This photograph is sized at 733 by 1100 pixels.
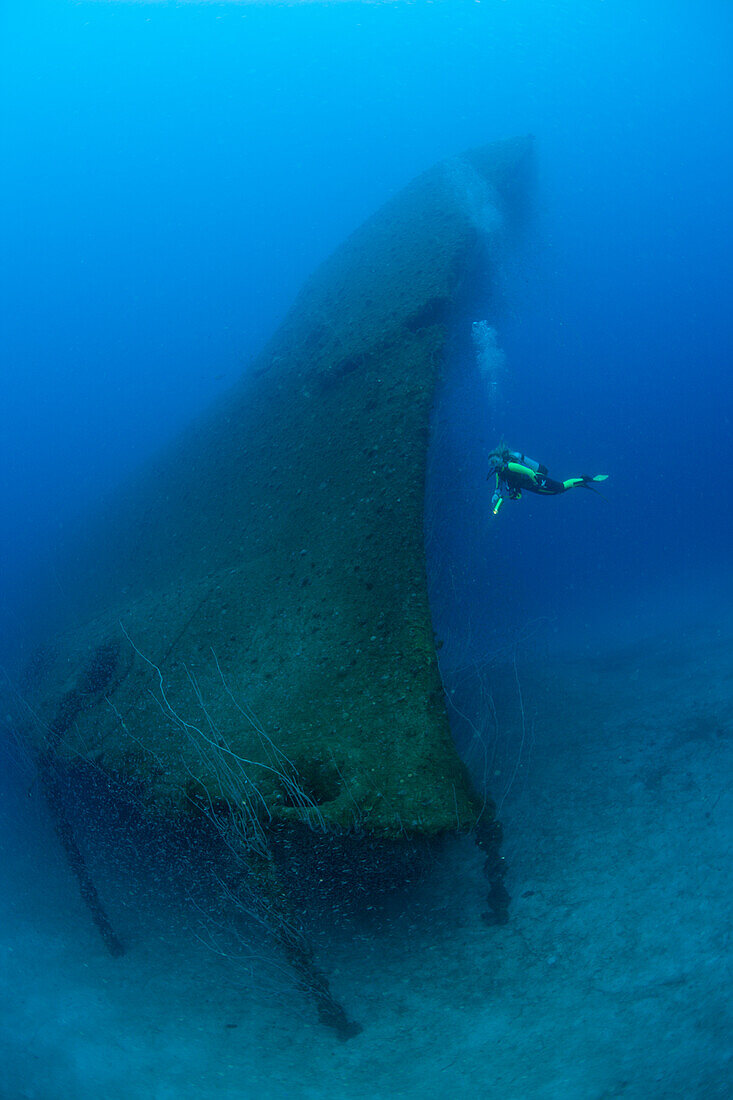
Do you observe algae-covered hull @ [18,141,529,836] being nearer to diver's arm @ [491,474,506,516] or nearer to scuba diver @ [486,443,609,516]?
diver's arm @ [491,474,506,516]

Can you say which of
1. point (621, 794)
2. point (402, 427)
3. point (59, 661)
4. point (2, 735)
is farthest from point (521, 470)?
point (2, 735)

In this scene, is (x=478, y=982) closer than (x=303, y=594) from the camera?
Yes

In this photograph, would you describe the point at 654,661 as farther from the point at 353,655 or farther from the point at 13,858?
the point at 13,858

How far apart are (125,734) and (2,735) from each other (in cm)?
358

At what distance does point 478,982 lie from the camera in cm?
362

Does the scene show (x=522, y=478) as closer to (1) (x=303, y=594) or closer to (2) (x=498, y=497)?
(2) (x=498, y=497)

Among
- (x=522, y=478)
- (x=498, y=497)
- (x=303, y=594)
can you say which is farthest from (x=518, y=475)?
(x=303, y=594)

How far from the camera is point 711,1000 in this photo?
3.24m

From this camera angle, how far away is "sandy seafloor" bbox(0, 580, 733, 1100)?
3260 millimetres

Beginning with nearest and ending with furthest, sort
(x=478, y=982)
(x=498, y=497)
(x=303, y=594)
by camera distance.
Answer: (x=478, y=982) → (x=303, y=594) → (x=498, y=497)


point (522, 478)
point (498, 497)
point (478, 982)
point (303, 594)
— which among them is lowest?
point (478, 982)

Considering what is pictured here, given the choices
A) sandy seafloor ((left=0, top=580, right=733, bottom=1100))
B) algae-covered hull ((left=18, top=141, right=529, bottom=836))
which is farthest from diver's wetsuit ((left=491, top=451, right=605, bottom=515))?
sandy seafloor ((left=0, top=580, right=733, bottom=1100))

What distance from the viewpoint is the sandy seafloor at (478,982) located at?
10.7 ft

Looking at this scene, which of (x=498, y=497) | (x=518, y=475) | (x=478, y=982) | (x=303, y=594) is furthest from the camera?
(x=518, y=475)
